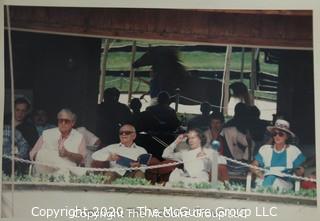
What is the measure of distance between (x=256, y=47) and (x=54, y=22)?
1.34 ft

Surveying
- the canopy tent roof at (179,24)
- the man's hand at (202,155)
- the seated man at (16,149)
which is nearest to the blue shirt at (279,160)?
the man's hand at (202,155)

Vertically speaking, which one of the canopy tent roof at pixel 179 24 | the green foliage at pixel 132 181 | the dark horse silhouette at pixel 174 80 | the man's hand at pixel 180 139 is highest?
the canopy tent roof at pixel 179 24

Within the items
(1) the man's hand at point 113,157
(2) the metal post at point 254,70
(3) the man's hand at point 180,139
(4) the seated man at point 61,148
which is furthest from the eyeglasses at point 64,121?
(2) the metal post at point 254,70

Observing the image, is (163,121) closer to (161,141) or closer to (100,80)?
(161,141)

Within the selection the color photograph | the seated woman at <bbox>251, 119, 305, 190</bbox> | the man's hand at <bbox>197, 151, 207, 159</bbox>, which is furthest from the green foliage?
the seated woman at <bbox>251, 119, 305, 190</bbox>

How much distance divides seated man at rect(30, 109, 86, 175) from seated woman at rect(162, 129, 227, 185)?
17 centimetres

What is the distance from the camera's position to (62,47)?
860mm

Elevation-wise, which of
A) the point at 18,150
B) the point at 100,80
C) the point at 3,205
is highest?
the point at 100,80

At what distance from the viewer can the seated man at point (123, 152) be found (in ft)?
2.77

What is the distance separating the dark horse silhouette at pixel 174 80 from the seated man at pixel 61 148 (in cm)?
18

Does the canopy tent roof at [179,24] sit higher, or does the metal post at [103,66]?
the canopy tent roof at [179,24]

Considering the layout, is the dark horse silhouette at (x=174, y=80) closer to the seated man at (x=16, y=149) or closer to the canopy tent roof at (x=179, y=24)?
the canopy tent roof at (x=179, y=24)

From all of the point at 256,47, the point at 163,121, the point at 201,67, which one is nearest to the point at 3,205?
the point at 163,121

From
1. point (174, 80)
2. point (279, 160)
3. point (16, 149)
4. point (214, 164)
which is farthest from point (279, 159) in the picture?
point (16, 149)
